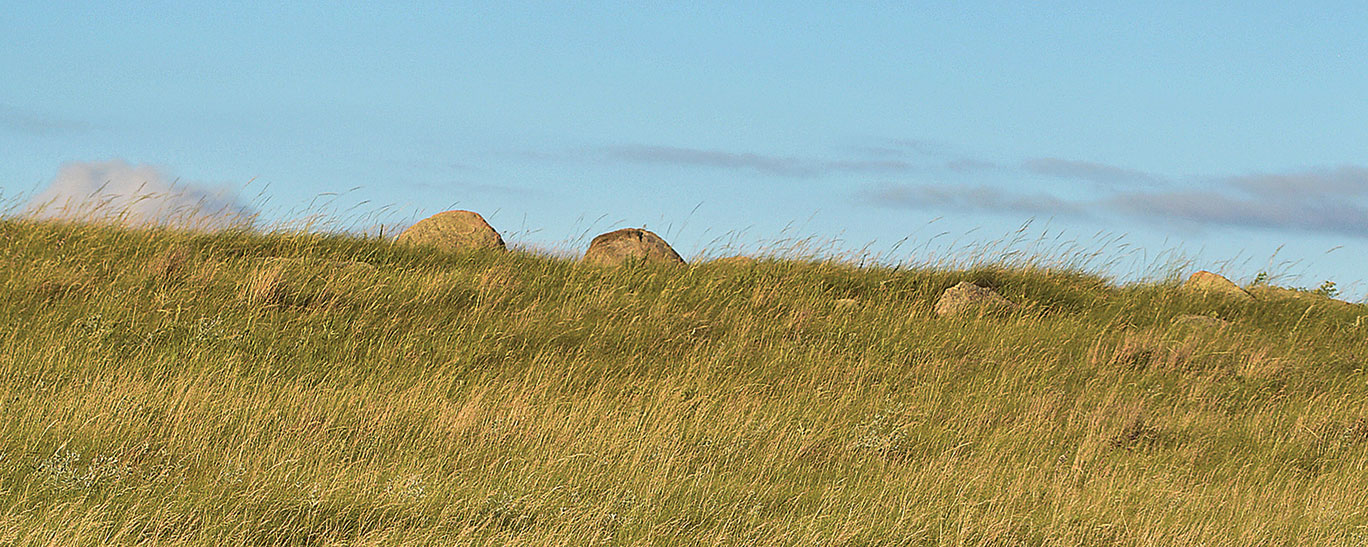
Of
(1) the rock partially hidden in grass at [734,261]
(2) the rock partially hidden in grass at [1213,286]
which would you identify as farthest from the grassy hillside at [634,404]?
(2) the rock partially hidden in grass at [1213,286]

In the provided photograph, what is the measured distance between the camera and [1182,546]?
6.83m

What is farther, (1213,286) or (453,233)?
(1213,286)

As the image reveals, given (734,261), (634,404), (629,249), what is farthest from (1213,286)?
(634,404)

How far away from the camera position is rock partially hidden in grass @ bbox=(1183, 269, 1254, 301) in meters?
15.4

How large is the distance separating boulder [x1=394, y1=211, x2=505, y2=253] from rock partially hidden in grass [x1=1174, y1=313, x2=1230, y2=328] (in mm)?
8133

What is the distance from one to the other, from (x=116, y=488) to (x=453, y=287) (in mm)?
6064

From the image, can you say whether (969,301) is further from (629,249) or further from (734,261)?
(629,249)

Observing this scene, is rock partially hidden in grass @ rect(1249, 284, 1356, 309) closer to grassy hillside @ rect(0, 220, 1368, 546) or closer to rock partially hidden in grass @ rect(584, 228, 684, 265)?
grassy hillside @ rect(0, 220, 1368, 546)

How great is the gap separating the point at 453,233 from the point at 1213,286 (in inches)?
396

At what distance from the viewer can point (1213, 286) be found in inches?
619

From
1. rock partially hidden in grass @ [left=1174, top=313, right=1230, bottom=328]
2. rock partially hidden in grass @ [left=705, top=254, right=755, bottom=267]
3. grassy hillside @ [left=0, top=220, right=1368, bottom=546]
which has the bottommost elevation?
grassy hillside @ [left=0, top=220, right=1368, bottom=546]

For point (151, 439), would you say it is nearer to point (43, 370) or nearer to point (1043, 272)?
point (43, 370)

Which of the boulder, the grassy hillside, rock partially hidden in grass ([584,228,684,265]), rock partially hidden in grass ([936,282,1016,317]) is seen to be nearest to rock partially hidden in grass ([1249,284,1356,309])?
the grassy hillside

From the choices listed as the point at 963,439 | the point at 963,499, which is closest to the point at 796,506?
the point at 963,499
